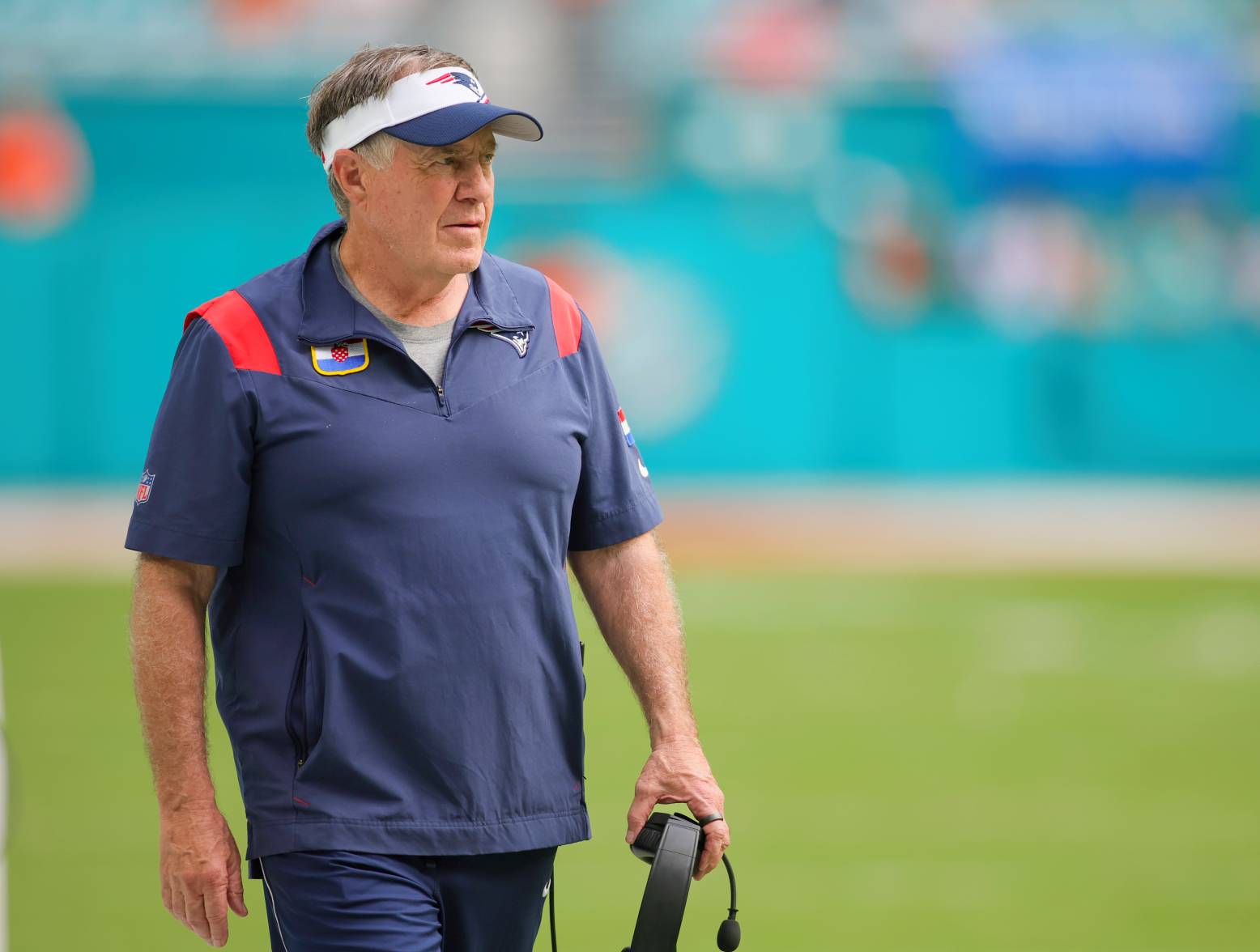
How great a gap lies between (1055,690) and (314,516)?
8579mm

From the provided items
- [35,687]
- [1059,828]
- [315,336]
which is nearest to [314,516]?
[315,336]

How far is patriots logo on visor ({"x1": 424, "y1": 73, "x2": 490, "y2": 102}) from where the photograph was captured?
9.74 ft

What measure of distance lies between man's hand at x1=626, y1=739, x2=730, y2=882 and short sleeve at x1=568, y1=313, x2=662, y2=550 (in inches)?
15.1

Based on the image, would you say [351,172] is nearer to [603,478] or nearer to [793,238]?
[603,478]

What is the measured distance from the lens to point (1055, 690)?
10852mm

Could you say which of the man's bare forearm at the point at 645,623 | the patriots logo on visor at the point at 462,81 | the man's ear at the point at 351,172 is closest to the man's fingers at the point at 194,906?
the man's bare forearm at the point at 645,623

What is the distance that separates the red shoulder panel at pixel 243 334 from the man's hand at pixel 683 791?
91 cm

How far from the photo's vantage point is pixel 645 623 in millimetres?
3236

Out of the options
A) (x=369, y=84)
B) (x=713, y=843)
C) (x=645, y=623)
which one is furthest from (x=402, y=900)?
(x=369, y=84)

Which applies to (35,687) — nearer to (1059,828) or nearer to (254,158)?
(1059,828)

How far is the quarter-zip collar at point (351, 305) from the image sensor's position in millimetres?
2951

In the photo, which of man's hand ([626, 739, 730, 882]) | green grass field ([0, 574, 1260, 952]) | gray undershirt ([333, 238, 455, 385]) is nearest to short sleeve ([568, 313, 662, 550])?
gray undershirt ([333, 238, 455, 385])

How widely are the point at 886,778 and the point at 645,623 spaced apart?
5722 mm

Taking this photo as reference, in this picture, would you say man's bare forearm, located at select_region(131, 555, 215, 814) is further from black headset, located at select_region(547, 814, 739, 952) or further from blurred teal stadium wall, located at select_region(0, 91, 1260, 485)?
blurred teal stadium wall, located at select_region(0, 91, 1260, 485)
